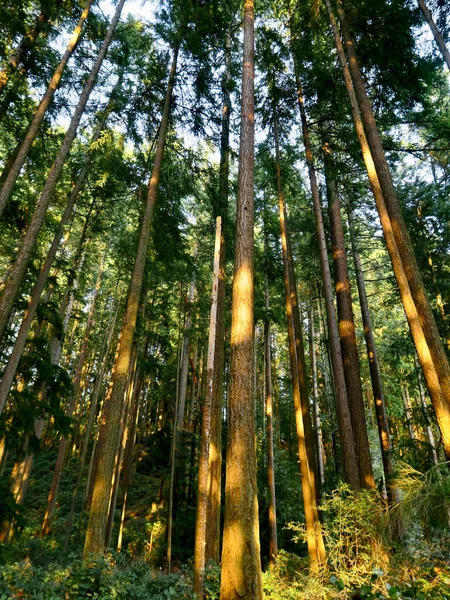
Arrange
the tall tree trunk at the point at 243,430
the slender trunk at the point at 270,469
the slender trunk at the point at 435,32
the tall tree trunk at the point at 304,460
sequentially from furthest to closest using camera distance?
the slender trunk at the point at 270,469
the slender trunk at the point at 435,32
the tall tree trunk at the point at 304,460
the tall tree trunk at the point at 243,430

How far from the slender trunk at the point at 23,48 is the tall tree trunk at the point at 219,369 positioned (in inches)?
191

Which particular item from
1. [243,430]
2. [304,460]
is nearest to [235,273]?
[243,430]

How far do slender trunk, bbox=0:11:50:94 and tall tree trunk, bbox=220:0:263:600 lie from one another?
18.7ft

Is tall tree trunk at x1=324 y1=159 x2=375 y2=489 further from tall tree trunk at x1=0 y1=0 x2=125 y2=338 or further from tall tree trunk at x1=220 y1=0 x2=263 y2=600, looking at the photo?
tall tree trunk at x1=0 y1=0 x2=125 y2=338

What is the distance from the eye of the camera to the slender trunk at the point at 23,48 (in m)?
7.03

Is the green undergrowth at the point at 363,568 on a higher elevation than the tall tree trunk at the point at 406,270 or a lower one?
lower

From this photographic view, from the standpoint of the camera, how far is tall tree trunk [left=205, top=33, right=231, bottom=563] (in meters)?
6.02

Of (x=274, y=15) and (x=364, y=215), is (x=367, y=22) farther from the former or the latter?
(x=364, y=215)

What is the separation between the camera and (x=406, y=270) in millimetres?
5426

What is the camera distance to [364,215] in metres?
13.6

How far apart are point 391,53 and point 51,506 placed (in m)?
17.9

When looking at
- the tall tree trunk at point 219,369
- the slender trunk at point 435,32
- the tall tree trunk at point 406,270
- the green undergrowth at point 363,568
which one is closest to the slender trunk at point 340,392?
the green undergrowth at point 363,568

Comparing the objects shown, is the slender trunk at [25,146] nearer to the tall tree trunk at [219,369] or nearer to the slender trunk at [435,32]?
the tall tree trunk at [219,369]

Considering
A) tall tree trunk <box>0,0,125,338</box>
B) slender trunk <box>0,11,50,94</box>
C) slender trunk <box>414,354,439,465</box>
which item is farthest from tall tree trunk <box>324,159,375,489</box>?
slender trunk <box>0,11,50,94</box>
